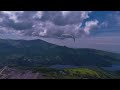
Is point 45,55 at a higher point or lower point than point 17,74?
higher

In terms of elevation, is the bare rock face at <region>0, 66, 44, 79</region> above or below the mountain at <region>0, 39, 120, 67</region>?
below

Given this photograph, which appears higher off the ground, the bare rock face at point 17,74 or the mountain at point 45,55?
the mountain at point 45,55
